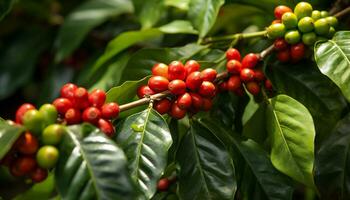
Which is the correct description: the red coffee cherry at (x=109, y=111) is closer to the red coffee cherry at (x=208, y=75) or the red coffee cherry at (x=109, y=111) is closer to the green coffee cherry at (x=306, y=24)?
the red coffee cherry at (x=208, y=75)

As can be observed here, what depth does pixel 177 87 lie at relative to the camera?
1.06m

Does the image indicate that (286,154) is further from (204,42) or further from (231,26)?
(231,26)

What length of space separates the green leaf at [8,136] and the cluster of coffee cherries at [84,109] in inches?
4.2

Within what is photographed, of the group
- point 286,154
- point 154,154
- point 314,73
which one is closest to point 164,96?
point 154,154

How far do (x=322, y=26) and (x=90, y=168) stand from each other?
621 millimetres

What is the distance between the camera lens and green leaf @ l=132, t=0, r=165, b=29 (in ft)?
5.43

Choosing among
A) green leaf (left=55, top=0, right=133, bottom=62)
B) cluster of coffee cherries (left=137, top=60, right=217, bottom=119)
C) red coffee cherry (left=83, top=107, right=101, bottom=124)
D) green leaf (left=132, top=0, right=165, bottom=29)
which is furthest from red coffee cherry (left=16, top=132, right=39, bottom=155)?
green leaf (left=55, top=0, right=133, bottom=62)

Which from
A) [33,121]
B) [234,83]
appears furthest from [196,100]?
[33,121]

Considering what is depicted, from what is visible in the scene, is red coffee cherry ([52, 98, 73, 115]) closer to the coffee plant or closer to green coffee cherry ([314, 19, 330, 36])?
the coffee plant

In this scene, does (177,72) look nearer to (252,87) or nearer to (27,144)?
(252,87)

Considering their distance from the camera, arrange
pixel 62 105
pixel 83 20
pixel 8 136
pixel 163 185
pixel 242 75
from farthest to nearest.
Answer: pixel 83 20 → pixel 163 185 → pixel 242 75 → pixel 62 105 → pixel 8 136

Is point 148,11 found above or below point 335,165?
above

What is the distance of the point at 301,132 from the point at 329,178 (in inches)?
7.1

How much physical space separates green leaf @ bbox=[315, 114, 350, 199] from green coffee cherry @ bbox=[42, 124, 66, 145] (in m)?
0.60
